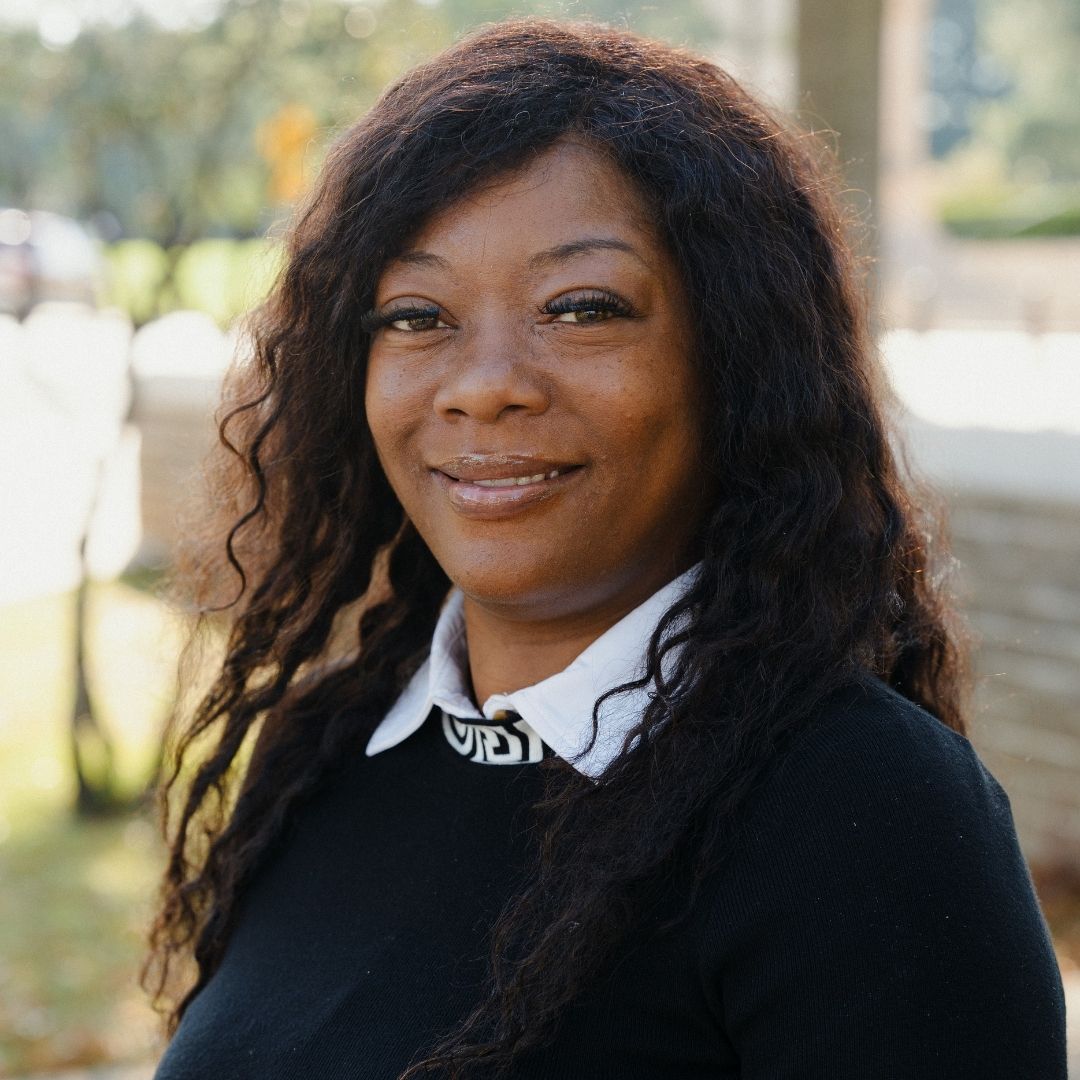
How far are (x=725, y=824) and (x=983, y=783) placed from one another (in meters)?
0.27

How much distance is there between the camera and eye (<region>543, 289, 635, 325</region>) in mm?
1716

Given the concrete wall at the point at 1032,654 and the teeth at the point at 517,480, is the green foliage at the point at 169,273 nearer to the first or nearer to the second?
the concrete wall at the point at 1032,654

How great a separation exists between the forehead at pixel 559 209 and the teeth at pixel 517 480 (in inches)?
10.1

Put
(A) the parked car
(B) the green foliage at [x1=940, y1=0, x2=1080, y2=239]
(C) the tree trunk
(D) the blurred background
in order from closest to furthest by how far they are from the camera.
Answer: (C) the tree trunk
(D) the blurred background
(A) the parked car
(B) the green foliage at [x1=940, y1=0, x2=1080, y2=239]

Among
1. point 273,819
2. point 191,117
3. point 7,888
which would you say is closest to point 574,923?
point 273,819

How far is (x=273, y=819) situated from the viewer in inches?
83.3

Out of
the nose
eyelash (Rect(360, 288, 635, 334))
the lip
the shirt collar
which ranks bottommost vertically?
the shirt collar

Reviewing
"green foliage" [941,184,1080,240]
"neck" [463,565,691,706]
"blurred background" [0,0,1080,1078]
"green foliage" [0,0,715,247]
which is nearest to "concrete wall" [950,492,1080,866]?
"blurred background" [0,0,1080,1078]

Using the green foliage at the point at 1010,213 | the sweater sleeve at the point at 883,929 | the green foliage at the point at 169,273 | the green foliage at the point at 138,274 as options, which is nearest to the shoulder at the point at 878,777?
the sweater sleeve at the point at 883,929

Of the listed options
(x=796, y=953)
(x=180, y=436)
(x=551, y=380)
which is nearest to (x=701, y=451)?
(x=551, y=380)

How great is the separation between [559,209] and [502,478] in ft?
1.06

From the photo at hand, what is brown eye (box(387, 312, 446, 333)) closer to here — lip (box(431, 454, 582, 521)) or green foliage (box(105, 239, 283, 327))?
lip (box(431, 454, 582, 521))

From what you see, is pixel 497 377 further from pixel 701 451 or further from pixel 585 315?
pixel 701 451

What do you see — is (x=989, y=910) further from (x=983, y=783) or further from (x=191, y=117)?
(x=191, y=117)
